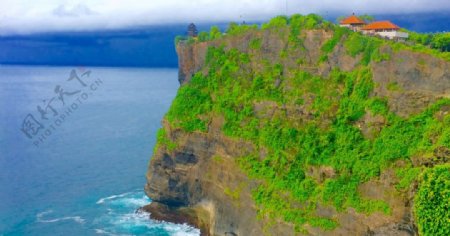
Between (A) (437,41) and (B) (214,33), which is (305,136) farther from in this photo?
(B) (214,33)

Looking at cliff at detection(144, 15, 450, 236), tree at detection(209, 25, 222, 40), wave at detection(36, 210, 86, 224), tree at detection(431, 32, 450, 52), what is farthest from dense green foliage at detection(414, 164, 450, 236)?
wave at detection(36, 210, 86, 224)

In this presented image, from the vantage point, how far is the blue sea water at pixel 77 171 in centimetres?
5131

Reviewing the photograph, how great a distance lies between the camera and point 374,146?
119ft

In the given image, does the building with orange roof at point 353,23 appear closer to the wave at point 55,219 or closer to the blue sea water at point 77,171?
the blue sea water at point 77,171

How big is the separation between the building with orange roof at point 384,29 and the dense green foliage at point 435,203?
18005mm

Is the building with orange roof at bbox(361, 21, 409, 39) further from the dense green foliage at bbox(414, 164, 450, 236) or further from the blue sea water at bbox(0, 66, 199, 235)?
the blue sea water at bbox(0, 66, 199, 235)

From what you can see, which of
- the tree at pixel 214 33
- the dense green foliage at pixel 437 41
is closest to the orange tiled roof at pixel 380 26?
the dense green foliage at pixel 437 41

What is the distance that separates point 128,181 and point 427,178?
4034cm

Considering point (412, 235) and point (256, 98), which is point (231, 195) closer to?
point (256, 98)

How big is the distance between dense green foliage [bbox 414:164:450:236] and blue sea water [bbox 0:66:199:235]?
23.7m

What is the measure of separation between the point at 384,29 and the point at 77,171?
4077cm

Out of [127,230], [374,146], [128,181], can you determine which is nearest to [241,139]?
[374,146]

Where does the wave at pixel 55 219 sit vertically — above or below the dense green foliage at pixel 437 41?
below

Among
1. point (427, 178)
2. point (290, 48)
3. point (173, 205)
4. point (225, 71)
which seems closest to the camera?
point (427, 178)
